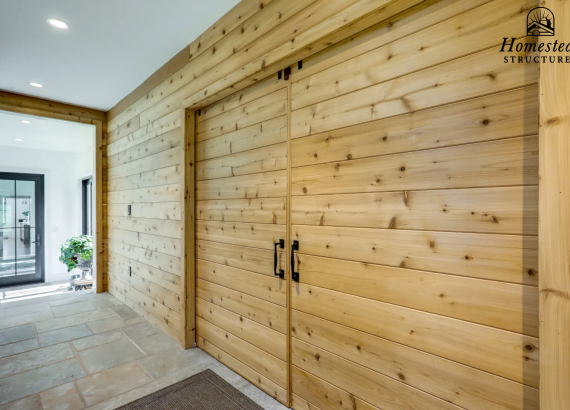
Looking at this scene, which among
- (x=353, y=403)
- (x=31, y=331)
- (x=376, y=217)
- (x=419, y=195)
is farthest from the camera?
(x=31, y=331)

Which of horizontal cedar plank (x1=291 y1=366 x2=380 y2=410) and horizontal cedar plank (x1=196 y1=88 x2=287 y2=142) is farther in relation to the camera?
horizontal cedar plank (x1=196 y1=88 x2=287 y2=142)

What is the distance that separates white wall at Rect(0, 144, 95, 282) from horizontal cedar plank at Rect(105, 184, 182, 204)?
7.35 feet

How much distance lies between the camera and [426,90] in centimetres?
136

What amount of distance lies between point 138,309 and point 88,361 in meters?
1.16

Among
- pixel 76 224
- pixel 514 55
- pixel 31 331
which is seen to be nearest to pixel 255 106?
pixel 514 55

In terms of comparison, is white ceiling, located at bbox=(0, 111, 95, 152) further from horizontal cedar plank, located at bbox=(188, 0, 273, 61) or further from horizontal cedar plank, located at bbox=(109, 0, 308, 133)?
horizontal cedar plank, located at bbox=(188, 0, 273, 61)

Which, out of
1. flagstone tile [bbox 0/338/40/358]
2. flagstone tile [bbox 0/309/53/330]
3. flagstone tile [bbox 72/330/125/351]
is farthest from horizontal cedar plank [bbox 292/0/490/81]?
flagstone tile [bbox 0/309/53/330]

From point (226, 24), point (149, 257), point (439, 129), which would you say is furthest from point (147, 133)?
point (439, 129)

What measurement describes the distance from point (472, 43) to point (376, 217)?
818 mm

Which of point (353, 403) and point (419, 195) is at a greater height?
point (419, 195)

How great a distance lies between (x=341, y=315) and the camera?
1688 mm

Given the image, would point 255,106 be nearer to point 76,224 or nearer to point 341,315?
point 341,315

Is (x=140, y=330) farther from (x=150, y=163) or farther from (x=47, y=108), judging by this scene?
(x=47, y=108)

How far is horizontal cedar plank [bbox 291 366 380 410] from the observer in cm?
164
